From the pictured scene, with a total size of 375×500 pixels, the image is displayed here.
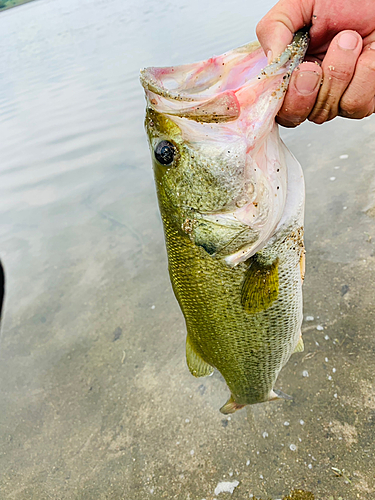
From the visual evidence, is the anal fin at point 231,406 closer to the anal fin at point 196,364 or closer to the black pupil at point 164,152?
the anal fin at point 196,364

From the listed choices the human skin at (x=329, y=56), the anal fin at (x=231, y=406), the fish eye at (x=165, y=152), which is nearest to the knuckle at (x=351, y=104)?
the human skin at (x=329, y=56)

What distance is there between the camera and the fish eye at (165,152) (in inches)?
57.1

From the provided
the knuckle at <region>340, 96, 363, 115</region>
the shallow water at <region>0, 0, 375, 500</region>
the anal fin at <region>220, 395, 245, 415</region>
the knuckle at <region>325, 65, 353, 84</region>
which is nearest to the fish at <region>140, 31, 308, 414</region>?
the knuckle at <region>325, 65, 353, 84</region>

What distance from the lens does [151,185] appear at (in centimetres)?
560

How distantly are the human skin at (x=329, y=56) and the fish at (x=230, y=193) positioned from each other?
0.19 ft

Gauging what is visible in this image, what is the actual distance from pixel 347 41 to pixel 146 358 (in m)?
2.77

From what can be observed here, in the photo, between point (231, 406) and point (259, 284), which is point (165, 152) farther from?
point (231, 406)

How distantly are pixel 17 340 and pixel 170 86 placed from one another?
10.5 ft

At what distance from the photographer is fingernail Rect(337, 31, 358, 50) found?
1277 mm

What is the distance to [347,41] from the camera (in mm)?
1281

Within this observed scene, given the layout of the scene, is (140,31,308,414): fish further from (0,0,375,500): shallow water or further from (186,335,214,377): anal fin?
(0,0,375,500): shallow water

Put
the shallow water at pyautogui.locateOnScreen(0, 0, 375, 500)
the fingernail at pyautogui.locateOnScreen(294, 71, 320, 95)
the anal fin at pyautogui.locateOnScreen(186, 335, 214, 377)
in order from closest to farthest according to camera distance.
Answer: the fingernail at pyautogui.locateOnScreen(294, 71, 320, 95) → the anal fin at pyautogui.locateOnScreen(186, 335, 214, 377) → the shallow water at pyautogui.locateOnScreen(0, 0, 375, 500)

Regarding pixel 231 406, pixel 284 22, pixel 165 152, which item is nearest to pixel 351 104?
pixel 284 22

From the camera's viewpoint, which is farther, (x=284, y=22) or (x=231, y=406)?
(x=231, y=406)
